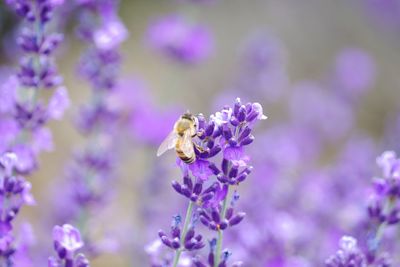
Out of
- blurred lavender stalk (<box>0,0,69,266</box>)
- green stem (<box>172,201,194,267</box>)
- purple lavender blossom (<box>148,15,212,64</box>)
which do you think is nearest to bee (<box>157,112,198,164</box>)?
green stem (<box>172,201,194,267</box>)

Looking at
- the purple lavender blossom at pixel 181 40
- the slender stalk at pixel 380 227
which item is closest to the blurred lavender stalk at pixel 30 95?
the slender stalk at pixel 380 227

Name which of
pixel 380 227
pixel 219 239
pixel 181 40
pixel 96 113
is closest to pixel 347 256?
pixel 380 227

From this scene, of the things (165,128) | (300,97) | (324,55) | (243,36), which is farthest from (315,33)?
(165,128)

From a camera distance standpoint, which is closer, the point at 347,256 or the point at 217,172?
the point at 217,172

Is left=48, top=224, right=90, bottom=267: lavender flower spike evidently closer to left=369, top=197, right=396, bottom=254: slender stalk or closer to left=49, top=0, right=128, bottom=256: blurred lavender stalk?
left=369, top=197, right=396, bottom=254: slender stalk

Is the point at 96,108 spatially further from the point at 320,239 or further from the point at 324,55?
the point at 324,55

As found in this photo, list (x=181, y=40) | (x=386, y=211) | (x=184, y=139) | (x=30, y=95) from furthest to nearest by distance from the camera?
(x=181, y=40) < (x=30, y=95) < (x=386, y=211) < (x=184, y=139)

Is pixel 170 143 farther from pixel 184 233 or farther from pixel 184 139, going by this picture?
→ pixel 184 233
